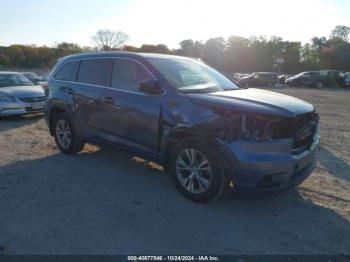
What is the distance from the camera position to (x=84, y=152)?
20.7 ft

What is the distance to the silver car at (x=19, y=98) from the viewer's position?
938cm

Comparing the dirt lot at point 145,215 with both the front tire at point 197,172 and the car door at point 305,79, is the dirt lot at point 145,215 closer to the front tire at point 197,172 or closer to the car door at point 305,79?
the front tire at point 197,172

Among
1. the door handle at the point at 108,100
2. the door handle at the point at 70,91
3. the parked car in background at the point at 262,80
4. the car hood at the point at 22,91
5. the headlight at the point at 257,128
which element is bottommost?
the parked car in background at the point at 262,80

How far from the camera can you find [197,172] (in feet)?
13.0

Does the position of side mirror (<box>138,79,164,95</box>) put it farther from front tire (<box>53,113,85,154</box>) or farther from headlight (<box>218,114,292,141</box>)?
front tire (<box>53,113,85,154</box>)

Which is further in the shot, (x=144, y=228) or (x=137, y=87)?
(x=137, y=87)

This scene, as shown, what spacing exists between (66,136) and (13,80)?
6.09 metres

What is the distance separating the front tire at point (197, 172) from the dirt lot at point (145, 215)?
0.17 metres

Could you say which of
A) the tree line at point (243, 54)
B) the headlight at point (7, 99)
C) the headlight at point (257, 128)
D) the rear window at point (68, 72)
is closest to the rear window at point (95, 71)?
the rear window at point (68, 72)

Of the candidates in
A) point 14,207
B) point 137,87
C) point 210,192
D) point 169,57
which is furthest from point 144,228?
point 169,57

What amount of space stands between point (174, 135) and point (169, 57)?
157 centimetres

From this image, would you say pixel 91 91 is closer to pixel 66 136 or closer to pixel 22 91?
pixel 66 136

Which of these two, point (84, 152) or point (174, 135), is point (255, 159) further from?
point (84, 152)

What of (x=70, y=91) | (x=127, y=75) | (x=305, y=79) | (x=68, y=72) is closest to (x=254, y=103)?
(x=127, y=75)
